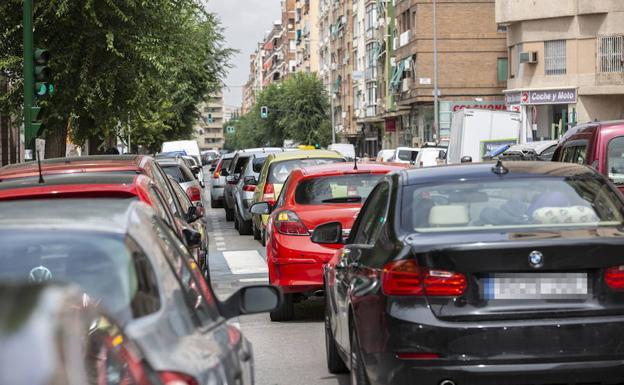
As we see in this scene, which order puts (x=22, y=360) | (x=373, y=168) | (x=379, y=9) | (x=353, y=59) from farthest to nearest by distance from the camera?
1. (x=353, y=59)
2. (x=379, y=9)
3. (x=373, y=168)
4. (x=22, y=360)

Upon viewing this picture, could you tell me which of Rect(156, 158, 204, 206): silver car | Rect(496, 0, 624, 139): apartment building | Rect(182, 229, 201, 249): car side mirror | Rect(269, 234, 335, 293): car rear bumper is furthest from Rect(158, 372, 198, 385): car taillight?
Rect(496, 0, 624, 139): apartment building

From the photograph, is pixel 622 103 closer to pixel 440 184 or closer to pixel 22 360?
pixel 440 184

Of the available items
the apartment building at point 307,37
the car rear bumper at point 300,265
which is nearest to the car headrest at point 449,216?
the car rear bumper at point 300,265

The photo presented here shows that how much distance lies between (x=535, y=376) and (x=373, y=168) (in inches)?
264

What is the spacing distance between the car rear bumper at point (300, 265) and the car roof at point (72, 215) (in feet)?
22.4

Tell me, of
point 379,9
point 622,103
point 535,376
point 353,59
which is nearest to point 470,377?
point 535,376

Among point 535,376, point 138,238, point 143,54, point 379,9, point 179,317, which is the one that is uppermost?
point 379,9

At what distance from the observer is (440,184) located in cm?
685

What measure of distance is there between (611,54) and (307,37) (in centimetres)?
9065

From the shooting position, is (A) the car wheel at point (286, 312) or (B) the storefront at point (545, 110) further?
(B) the storefront at point (545, 110)

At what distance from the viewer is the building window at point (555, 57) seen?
51.4 m

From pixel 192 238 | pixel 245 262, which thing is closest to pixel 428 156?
pixel 245 262

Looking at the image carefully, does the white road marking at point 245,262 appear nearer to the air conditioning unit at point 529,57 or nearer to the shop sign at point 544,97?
the shop sign at point 544,97

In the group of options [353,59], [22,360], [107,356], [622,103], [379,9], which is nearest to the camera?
[22,360]
